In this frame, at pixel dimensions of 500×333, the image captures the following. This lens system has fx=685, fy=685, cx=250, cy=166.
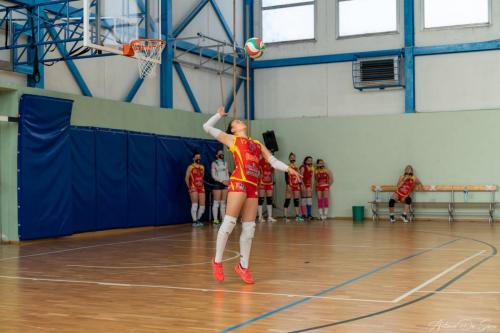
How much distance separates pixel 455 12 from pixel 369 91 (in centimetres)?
336

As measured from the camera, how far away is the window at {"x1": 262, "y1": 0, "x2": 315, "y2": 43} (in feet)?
71.7

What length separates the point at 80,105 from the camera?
49.5ft

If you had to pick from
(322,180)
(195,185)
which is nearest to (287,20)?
(322,180)

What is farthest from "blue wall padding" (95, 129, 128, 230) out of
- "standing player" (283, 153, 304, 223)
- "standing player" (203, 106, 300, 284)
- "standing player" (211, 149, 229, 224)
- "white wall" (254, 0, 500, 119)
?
"standing player" (203, 106, 300, 284)

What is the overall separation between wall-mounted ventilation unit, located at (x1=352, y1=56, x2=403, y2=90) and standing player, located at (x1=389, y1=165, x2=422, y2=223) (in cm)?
278

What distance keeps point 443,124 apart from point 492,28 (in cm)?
301

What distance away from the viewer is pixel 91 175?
1516 centimetres

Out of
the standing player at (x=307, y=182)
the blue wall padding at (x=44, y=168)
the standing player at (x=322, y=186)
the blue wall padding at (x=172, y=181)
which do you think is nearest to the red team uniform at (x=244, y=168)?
the blue wall padding at (x=44, y=168)

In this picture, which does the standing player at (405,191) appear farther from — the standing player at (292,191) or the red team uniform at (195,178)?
the red team uniform at (195,178)

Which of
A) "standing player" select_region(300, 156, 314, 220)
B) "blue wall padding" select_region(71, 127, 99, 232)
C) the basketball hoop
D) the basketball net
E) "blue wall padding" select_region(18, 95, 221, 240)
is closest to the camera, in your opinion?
the basketball hoop

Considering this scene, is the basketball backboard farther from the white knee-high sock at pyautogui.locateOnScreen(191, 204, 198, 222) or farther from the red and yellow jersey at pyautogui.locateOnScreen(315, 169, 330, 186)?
the red and yellow jersey at pyautogui.locateOnScreen(315, 169, 330, 186)

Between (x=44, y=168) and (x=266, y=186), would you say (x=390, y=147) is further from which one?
(x=44, y=168)

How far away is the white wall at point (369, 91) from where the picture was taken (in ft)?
64.1

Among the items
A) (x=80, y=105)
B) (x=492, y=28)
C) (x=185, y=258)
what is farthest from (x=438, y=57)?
(x=185, y=258)
